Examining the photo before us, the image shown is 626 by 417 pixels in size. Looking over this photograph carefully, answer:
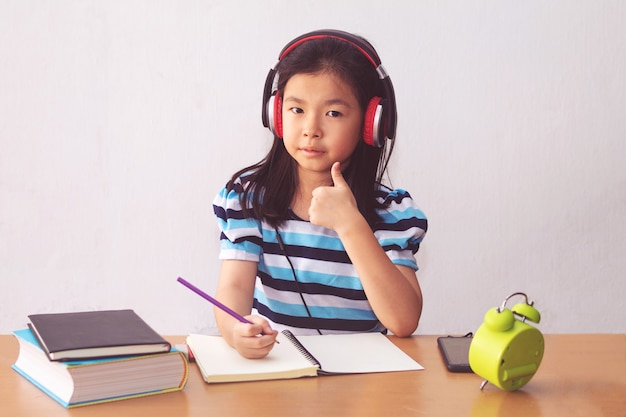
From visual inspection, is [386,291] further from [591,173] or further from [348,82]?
[591,173]

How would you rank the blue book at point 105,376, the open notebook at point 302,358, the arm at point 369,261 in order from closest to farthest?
the blue book at point 105,376, the open notebook at point 302,358, the arm at point 369,261

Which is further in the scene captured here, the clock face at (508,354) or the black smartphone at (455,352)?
the black smartphone at (455,352)

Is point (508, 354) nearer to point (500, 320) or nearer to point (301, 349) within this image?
point (500, 320)

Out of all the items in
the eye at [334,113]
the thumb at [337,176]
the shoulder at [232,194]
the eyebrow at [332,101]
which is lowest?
the shoulder at [232,194]

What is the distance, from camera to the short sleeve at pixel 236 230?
1506 mm

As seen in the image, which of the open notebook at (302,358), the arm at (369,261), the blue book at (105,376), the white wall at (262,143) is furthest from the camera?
the white wall at (262,143)

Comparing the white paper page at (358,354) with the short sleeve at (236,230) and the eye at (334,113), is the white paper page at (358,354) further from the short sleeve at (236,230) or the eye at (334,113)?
the eye at (334,113)

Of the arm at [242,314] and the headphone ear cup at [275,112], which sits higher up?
the headphone ear cup at [275,112]

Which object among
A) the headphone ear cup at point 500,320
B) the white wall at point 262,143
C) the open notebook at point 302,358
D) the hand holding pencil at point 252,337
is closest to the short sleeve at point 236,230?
the open notebook at point 302,358

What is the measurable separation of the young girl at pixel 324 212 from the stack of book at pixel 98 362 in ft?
0.99

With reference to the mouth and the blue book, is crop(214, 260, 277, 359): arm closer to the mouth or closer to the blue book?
the blue book

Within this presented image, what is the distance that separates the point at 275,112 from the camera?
1.48 metres

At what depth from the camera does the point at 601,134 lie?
2.45m

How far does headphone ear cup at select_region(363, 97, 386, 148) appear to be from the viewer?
1.44 meters
